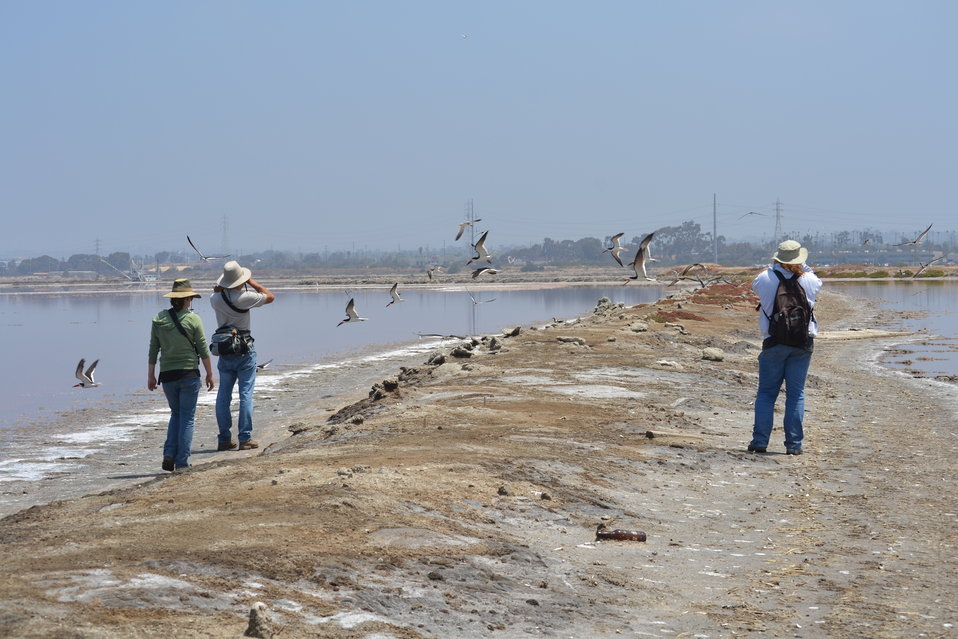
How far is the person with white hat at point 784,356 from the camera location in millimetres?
11492

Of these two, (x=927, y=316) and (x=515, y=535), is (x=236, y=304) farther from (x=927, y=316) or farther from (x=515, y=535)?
(x=927, y=316)

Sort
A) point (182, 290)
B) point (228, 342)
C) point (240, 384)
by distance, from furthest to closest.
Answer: point (240, 384), point (228, 342), point (182, 290)

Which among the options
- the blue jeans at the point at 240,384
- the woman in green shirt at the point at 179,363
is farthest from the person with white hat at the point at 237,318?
the woman in green shirt at the point at 179,363

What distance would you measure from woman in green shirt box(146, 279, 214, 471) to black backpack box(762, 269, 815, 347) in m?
5.65

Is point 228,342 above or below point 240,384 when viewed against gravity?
above

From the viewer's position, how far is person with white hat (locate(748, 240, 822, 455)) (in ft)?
37.7

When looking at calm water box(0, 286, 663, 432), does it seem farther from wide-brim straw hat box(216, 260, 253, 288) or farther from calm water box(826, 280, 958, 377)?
calm water box(826, 280, 958, 377)

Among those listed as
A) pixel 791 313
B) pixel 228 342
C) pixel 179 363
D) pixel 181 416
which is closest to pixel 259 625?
pixel 179 363

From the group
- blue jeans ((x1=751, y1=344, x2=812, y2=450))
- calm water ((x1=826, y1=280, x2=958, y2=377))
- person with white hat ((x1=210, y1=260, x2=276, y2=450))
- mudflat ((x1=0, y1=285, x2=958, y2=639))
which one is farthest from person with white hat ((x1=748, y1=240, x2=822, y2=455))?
calm water ((x1=826, y1=280, x2=958, y2=377))

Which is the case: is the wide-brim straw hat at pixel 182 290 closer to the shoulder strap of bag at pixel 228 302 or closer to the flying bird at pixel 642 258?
the shoulder strap of bag at pixel 228 302

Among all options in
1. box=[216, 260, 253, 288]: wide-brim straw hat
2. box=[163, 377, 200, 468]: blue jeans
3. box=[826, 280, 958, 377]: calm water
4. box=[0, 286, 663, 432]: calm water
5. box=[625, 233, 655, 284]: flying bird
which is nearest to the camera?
box=[163, 377, 200, 468]: blue jeans

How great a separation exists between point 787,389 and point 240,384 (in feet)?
20.0

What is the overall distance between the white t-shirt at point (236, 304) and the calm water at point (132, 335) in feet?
21.7

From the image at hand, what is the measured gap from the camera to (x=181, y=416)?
37.7 ft
